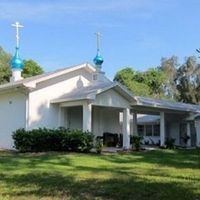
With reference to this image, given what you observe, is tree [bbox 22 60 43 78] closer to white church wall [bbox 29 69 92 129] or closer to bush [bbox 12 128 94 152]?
white church wall [bbox 29 69 92 129]

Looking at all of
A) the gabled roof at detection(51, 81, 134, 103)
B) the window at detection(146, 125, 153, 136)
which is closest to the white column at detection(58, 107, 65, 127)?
the gabled roof at detection(51, 81, 134, 103)

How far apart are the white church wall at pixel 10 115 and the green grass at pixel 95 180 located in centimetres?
752

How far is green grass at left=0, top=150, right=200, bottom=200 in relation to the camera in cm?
987

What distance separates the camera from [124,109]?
2728 centimetres

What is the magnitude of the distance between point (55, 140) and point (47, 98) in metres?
3.46

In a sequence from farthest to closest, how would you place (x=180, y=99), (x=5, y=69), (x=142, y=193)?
(x=180, y=99) < (x=5, y=69) < (x=142, y=193)

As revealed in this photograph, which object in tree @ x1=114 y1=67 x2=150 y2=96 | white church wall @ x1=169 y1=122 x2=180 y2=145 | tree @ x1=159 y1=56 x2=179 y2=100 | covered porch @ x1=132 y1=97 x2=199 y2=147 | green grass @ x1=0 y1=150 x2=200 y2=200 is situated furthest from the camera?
tree @ x1=159 y1=56 x2=179 y2=100

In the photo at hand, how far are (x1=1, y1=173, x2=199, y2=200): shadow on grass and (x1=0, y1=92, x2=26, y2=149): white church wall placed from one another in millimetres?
13073

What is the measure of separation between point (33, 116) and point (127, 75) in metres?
39.2

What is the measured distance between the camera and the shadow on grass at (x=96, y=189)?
9.67 m

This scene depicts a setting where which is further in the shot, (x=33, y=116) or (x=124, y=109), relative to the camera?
(x=124, y=109)

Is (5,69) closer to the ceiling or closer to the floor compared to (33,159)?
closer to the ceiling

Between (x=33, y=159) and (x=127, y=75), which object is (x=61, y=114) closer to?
(x=33, y=159)

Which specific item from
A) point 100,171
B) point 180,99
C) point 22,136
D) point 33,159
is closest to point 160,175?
point 100,171
